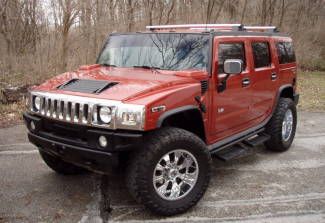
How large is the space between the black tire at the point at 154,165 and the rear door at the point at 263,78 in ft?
5.37

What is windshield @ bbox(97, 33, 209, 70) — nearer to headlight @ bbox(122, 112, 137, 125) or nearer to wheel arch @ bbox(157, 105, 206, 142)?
wheel arch @ bbox(157, 105, 206, 142)

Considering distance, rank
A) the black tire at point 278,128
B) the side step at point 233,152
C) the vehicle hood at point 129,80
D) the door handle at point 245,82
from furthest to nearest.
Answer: the black tire at point 278,128 → the door handle at point 245,82 → the side step at point 233,152 → the vehicle hood at point 129,80

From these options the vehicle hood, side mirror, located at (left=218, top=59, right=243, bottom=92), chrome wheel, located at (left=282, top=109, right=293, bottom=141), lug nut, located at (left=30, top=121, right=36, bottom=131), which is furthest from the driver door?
lug nut, located at (left=30, top=121, right=36, bottom=131)

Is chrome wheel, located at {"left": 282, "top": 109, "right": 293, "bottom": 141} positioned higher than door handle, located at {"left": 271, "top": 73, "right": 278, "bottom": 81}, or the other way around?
door handle, located at {"left": 271, "top": 73, "right": 278, "bottom": 81}

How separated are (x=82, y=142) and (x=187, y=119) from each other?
1.24 meters

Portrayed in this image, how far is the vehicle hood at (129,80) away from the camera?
3969mm

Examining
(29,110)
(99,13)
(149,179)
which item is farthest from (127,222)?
(99,13)

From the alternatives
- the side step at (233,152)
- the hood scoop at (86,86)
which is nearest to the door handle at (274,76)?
the side step at (233,152)

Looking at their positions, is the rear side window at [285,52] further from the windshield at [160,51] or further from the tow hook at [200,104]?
the tow hook at [200,104]

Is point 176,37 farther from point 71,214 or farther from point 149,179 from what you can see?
point 71,214

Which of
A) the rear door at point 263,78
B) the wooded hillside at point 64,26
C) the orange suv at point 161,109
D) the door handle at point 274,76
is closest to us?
the orange suv at point 161,109

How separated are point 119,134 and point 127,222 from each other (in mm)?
948

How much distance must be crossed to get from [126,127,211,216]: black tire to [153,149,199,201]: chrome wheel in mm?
42

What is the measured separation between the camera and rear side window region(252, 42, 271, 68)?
18.7 ft
